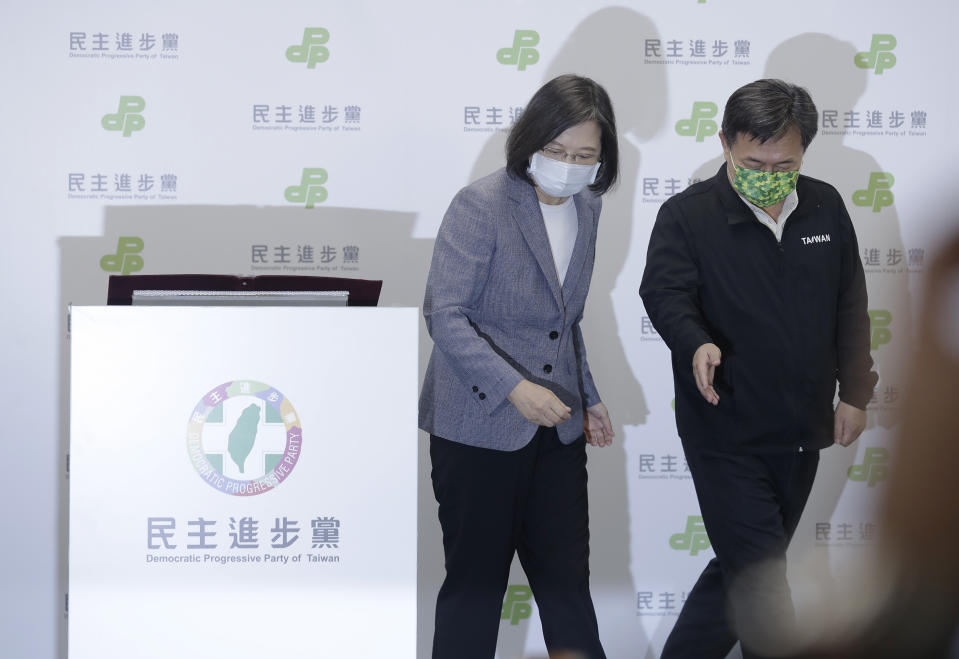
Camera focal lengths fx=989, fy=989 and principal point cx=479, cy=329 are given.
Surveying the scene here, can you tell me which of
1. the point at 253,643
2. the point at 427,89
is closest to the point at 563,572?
the point at 253,643

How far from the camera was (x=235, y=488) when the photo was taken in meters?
1.70

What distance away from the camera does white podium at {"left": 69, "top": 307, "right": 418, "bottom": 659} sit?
1687mm

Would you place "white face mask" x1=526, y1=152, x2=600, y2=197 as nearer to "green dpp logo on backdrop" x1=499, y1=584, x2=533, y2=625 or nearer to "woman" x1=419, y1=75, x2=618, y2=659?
"woman" x1=419, y1=75, x2=618, y2=659

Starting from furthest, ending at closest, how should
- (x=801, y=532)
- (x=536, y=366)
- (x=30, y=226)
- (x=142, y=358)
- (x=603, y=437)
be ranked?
(x=801, y=532), (x=30, y=226), (x=603, y=437), (x=536, y=366), (x=142, y=358)

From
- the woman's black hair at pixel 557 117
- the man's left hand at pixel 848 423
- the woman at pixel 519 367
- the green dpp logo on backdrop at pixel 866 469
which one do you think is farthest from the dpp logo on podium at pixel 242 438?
the green dpp logo on backdrop at pixel 866 469

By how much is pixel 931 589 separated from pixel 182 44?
3.02 m

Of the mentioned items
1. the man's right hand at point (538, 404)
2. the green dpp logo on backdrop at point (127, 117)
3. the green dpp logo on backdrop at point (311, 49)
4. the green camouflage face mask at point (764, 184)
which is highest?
the green dpp logo on backdrop at point (311, 49)

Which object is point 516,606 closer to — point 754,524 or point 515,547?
point 515,547

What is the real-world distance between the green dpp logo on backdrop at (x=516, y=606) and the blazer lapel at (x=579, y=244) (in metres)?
1.38

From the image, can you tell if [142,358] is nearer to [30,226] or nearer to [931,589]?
[931,589]

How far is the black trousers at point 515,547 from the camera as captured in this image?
232 centimetres

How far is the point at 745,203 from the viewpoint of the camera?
2.46 meters

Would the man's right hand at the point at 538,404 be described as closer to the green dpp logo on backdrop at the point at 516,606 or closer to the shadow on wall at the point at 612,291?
the shadow on wall at the point at 612,291

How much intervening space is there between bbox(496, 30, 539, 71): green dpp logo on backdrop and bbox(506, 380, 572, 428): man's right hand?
144cm
